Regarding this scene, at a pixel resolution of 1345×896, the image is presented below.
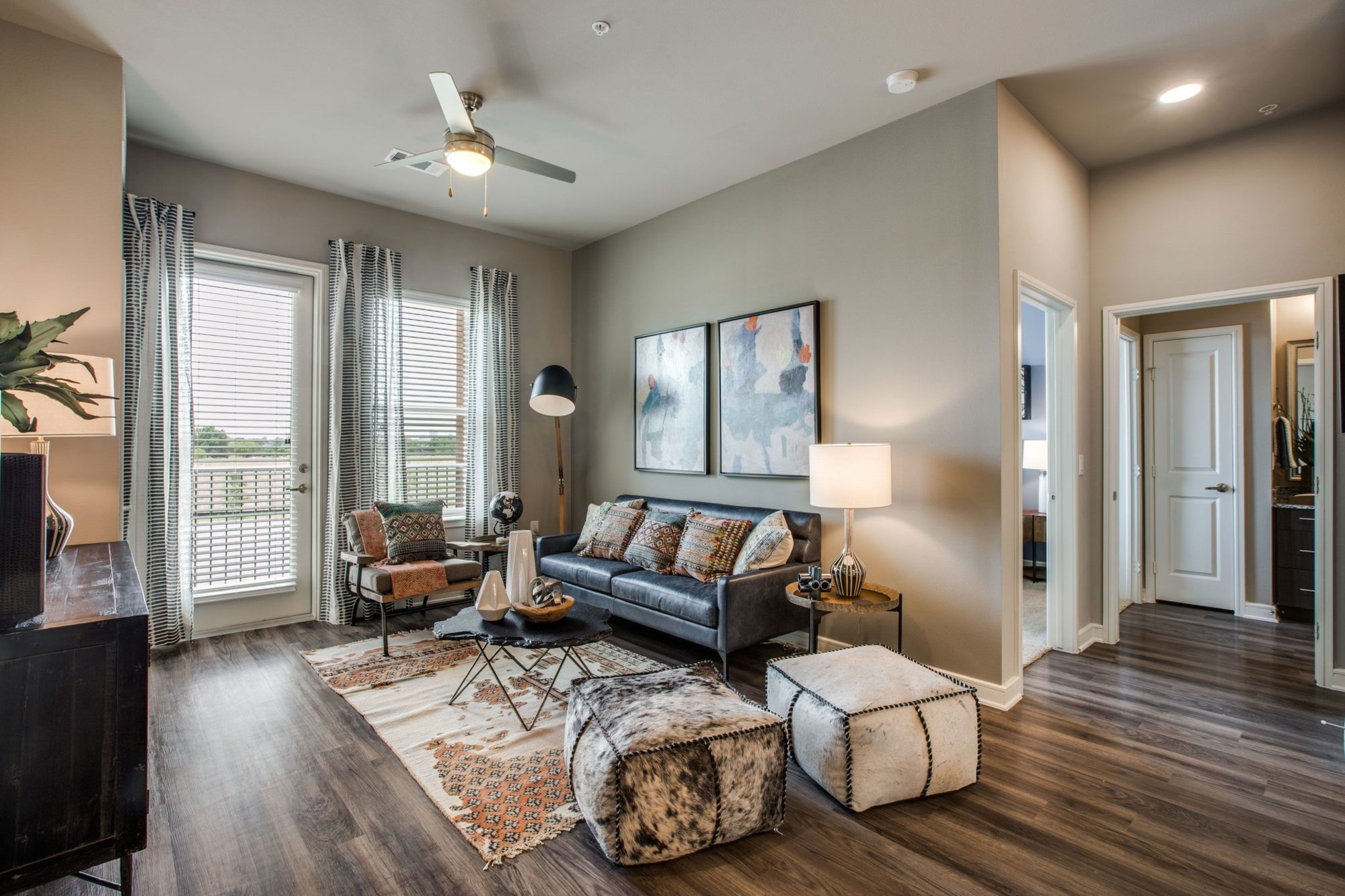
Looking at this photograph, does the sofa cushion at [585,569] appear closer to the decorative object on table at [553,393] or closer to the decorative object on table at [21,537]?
the decorative object on table at [553,393]

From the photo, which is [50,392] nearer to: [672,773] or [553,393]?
[672,773]

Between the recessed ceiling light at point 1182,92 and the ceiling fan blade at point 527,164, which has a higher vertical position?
the recessed ceiling light at point 1182,92

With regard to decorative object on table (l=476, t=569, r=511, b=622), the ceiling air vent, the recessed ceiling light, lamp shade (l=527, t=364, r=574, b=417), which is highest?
the ceiling air vent

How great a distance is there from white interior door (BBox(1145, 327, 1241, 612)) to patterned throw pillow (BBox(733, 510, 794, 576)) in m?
3.31

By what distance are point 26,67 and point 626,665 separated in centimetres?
384

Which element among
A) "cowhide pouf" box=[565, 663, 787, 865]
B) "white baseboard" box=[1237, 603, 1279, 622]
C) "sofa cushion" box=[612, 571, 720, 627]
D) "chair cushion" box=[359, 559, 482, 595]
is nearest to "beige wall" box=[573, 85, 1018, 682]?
"sofa cushion" box=[612, 571, 720, 627]

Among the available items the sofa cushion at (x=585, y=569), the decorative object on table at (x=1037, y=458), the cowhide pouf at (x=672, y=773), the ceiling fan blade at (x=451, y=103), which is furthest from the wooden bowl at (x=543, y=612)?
the decorative object on table at (x=1037, y=458)

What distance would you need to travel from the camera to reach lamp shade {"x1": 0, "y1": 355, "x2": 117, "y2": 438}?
2465 mm

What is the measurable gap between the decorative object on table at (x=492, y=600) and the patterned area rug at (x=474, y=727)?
461 mm

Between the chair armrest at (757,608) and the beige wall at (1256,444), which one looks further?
the beige wall at (1256,444)

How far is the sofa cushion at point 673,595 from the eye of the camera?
11.3 feet

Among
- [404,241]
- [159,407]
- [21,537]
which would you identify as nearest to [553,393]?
[404,241]

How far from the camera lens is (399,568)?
3.98m

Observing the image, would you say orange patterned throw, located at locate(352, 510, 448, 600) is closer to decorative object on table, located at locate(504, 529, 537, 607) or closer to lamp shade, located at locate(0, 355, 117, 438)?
decorative object on table, located at locate(504, 529, 537, 607)
